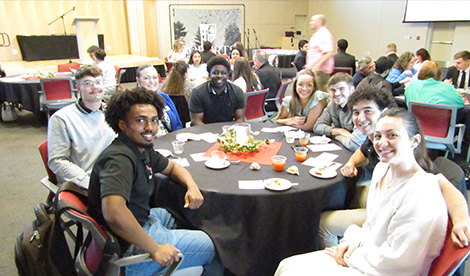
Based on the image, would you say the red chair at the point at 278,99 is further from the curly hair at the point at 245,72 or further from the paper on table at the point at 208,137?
the paper on table at the point at 208,137

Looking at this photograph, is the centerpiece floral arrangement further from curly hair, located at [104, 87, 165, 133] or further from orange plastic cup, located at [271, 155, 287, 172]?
curly hair, located at [104, 87, 165, 133]

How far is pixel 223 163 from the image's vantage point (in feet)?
7.07

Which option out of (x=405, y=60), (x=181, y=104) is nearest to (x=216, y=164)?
(x=181, y=104)

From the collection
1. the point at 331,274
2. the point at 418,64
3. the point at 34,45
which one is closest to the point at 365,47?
the point at 418,64

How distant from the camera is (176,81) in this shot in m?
4.12

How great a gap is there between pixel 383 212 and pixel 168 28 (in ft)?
40.1

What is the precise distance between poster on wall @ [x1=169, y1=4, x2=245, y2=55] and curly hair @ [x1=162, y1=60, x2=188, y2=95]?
28.5ft

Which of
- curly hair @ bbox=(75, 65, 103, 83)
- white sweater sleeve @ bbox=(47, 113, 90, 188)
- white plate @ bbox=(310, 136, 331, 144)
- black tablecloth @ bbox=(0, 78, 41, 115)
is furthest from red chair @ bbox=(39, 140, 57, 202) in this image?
black tablecloth @ bbox=(0, 78, 41, 115)

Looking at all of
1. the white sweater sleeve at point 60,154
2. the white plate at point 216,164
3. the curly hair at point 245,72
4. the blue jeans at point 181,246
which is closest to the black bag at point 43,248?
the blue jeans at point 181,246

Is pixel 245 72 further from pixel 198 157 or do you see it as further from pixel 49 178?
pixel 49 178

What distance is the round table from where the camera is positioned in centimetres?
180

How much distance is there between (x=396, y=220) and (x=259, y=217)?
2.38 ft

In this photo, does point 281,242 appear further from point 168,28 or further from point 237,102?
point 168,28

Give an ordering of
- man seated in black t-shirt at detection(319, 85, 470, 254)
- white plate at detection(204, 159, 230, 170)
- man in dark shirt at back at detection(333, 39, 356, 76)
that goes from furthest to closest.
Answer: man in dark shirt at back at detection(333, 39, 356, 76) < white plate at detection(204, 159, 230, 170) < man seated in black t-shirt at detection(319, 85, 470, 254)
